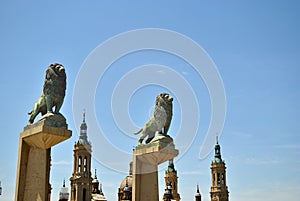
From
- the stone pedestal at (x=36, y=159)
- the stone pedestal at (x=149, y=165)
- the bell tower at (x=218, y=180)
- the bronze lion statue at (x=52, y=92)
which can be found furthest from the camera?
the bell tower at (x=218, y=180)

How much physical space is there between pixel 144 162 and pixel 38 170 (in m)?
7.26

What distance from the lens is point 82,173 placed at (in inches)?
2761

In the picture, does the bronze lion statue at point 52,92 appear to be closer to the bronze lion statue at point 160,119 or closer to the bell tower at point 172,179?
the bronze lion statue at point 160,119

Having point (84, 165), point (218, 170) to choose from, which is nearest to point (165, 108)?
point (84, 165)

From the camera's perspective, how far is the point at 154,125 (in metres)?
29.3

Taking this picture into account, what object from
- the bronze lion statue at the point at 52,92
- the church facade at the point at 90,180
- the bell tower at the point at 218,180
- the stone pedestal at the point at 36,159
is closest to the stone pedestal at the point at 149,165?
the stone pedestal at the point at 36,159

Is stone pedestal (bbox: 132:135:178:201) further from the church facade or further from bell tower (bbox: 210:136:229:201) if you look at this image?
bell tower (bbox: 210:136:229:201)

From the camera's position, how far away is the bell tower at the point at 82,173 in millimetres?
68625

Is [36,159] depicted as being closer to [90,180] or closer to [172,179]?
[90,180]

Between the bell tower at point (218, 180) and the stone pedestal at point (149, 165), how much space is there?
185 feet

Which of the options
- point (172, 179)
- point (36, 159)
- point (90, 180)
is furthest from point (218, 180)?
point (36, 159)

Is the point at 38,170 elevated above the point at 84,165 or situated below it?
below

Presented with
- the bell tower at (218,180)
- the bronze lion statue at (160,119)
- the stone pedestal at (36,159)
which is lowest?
the stone pedestal at (36,159)

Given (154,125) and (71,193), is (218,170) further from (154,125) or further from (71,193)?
(154,125)
